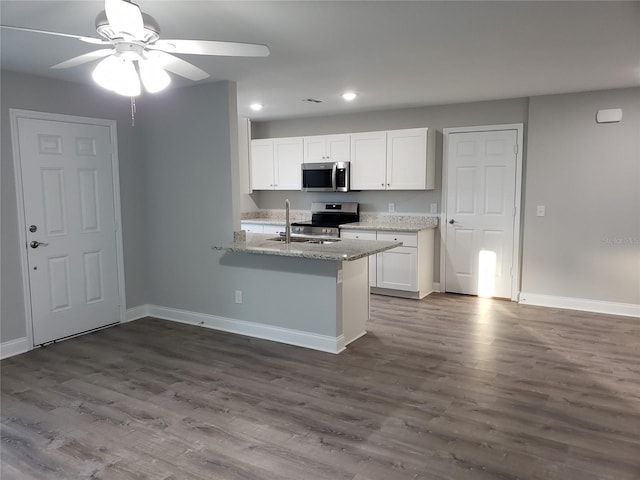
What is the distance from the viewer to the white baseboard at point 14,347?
3.78m

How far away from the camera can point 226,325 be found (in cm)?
445

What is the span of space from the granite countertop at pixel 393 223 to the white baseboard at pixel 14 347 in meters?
3.62

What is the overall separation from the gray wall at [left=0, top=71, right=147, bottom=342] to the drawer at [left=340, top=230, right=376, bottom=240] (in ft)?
8.04

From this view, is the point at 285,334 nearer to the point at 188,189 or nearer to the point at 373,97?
the point at 188,189

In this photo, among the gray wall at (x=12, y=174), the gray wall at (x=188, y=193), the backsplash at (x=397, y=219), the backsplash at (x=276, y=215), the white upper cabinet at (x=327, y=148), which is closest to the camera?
the gray wall at (x=12, y=174)

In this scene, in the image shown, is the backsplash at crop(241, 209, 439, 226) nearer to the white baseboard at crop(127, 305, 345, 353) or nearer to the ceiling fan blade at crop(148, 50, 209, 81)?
the white baseboard at crop(127, 305, 345, 353)

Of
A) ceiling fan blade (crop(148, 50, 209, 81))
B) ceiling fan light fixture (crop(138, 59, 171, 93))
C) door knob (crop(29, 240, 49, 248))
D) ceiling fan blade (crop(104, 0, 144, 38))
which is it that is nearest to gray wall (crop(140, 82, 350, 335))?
door knob (crop(29, 240, 49, 248))

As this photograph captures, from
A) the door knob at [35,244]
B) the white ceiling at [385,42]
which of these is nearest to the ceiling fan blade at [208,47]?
the white ceiling at [385,42]

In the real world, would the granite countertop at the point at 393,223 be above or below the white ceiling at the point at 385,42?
below

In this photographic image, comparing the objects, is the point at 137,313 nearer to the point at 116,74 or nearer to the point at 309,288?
the point at 309,288

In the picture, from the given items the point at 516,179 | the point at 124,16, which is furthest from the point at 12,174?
the point at 516,179

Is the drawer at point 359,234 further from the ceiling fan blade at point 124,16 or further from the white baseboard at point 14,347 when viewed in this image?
the ceiling fan blade at point 124,16

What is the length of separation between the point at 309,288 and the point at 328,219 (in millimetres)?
2629

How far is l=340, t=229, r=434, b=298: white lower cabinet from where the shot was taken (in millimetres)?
5465
